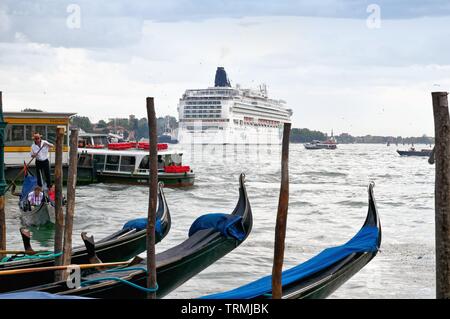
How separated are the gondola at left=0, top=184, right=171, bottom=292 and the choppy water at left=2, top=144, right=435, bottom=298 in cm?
68

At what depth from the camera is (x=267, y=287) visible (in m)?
4.69

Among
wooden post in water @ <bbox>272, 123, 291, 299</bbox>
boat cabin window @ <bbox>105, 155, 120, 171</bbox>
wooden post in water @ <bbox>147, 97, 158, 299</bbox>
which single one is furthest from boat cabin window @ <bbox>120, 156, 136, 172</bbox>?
wooden post in water @ <bbox>272, 123, 291, 299</bbox>

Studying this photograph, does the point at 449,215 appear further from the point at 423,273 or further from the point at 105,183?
the point at 105,183

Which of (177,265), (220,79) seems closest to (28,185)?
(177,265)

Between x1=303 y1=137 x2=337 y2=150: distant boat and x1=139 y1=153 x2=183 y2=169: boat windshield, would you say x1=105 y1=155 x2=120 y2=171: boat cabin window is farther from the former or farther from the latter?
x1=303 y1=137 x2=337 y2=150: distant boat

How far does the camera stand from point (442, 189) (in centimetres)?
402

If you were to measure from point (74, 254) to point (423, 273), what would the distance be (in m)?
4.23

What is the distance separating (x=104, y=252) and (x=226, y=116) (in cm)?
5064

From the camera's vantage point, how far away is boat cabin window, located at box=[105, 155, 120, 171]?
57.8ft

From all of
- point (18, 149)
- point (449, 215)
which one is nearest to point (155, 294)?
point (449, 215)

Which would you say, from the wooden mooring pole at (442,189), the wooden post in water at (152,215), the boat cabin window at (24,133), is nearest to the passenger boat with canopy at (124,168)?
the boat cabin window at (24,133)

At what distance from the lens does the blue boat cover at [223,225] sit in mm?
6562

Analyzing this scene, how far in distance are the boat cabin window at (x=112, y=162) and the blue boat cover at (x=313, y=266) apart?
1179 centimetres

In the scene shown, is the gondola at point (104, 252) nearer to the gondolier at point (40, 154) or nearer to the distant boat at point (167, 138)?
the gondolier at point (40, 154)
